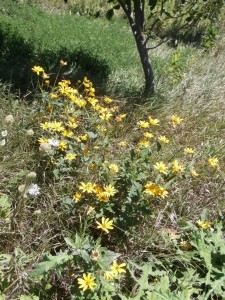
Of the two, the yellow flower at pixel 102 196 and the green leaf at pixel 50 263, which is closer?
the green leaf at pixel 50 263

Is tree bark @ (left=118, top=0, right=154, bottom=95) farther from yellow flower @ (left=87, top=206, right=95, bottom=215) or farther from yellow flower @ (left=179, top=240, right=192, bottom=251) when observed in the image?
yellow flower @ (left=87, top=206, right=95, bottom=215)

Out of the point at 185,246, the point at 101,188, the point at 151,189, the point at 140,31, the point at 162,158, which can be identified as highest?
the point at 140,31

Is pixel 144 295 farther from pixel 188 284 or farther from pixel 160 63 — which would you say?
pixel 160 63

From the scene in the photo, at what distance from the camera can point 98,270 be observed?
170 centimetres

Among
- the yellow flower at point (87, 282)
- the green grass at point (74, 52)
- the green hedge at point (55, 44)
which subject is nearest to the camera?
the yellow flower at point (87, 282)

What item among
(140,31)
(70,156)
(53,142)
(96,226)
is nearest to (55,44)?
(140,31)

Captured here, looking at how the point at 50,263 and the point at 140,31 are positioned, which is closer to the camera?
the point at 50,263

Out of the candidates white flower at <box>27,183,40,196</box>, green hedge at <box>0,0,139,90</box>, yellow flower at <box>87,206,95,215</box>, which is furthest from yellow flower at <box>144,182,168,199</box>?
green hedge at <box>0,0,139,90</box>

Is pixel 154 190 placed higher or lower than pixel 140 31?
lower

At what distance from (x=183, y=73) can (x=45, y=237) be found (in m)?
2.83

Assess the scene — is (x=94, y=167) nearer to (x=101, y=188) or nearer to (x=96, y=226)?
(x=101, y=188)

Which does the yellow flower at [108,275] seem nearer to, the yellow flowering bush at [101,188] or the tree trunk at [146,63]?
the yellow flowering bush at [101,188]

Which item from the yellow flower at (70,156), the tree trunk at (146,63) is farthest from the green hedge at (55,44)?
the yellow flower at (70,156)

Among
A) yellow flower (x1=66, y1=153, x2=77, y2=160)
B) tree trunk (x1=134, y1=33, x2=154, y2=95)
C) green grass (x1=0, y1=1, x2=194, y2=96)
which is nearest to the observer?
yellow flower (x1=66, y1=153, x2=77, y2=160)
